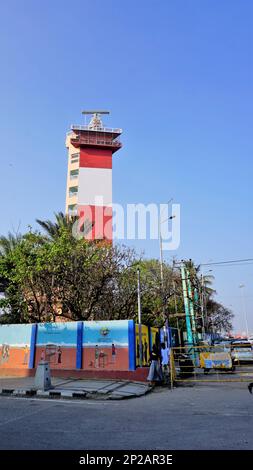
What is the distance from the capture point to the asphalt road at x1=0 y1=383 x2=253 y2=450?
5684 millimetres

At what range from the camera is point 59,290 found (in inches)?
864

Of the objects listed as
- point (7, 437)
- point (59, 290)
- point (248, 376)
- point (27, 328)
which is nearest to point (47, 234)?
point (59, 290)

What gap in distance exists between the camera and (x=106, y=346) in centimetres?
1620

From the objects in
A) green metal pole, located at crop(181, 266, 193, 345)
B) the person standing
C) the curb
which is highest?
green metal pole, located at crop(181, 266, 193, 345)

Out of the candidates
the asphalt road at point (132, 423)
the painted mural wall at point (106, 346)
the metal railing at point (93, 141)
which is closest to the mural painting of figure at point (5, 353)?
the painted mural wall at point (106, 346)

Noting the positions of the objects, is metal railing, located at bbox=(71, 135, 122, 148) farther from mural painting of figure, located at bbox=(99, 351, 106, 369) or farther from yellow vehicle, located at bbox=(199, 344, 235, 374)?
mural painting of figure, located at bbox=(99, 351, 106, 369)

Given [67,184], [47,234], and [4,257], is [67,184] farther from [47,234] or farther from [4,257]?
[4,257]

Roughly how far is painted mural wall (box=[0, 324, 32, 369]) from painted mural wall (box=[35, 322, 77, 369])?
0.66 m

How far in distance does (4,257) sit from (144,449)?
20815mm

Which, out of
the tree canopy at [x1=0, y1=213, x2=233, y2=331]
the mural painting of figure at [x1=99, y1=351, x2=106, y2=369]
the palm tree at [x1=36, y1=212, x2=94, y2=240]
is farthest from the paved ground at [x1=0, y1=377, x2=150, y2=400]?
the palm tree at [x1=36, y1=212, x2=94, y2=240]

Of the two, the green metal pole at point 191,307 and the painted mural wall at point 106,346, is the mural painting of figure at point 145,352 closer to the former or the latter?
the painted mural wall at point 106,346

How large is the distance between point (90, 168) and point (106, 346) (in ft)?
122

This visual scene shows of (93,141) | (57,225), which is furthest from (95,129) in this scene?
(57,225)

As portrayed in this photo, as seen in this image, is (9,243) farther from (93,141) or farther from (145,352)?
(93,141)
